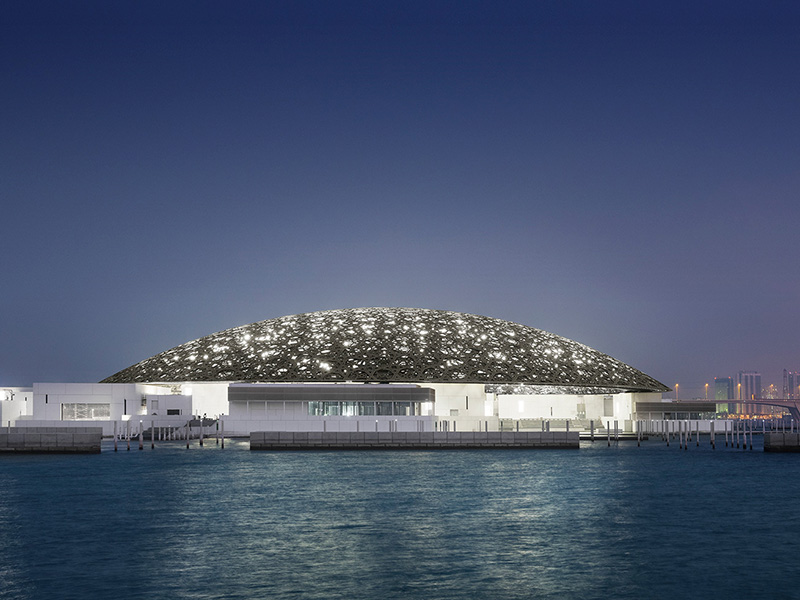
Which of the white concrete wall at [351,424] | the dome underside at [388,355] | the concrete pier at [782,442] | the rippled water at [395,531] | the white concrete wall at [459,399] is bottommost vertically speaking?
the concrete pier at [782,442]

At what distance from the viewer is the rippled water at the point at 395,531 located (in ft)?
77.9

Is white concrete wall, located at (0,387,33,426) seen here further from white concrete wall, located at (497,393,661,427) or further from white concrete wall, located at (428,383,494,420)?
white concrete wall, located at (497,393,661,427)

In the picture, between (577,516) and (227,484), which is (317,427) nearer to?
(227,484)

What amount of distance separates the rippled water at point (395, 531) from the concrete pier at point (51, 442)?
10.0 meters

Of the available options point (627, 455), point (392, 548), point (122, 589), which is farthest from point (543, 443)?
point (122, 589)

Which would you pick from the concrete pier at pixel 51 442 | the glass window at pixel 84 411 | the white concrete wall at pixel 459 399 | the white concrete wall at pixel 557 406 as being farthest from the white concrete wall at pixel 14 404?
the white concrete wall at pixel 557 406

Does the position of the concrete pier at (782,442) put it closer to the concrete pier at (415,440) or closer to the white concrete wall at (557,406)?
the concrete pier at (415,440)

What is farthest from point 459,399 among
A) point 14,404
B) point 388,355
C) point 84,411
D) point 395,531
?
point 395,531

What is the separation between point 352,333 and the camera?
10812cm

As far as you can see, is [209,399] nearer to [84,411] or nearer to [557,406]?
[84,411]

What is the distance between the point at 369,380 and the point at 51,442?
3403 centimetres

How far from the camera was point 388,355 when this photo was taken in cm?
10181

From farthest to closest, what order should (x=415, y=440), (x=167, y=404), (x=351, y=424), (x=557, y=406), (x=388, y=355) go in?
(x=557, y=406) → (x=388, y=355) → (x=167, y=404) → (x=351, y=424) → (x=415, y=440)

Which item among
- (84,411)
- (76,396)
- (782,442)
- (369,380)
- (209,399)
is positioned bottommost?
(782,442)
